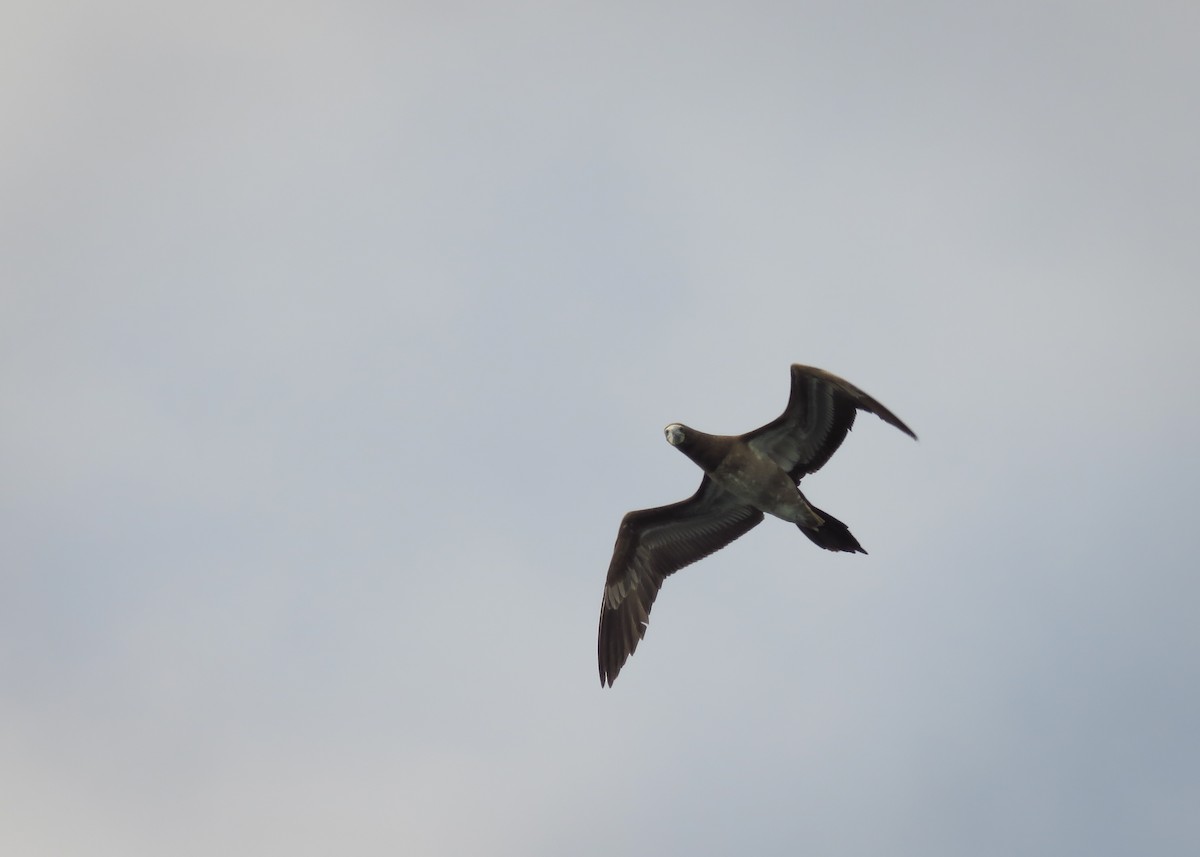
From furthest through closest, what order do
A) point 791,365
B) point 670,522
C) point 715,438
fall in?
point 670,522 < point 715,438 < point 791,365

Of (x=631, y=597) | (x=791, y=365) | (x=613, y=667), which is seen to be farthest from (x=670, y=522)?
(x=791, y=365)

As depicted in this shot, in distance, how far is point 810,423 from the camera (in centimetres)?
1602

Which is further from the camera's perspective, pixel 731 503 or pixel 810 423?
pixel 731 503

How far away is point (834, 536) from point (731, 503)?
1.99 metres

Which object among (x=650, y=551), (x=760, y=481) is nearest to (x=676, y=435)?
(x=760, y=481)

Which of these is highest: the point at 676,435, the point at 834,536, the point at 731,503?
the point at 676,435

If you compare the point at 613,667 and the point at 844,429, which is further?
the point at 613,667

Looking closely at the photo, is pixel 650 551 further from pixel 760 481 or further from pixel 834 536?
pixel 834 536

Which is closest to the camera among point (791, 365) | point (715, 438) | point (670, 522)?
point (791, 365)

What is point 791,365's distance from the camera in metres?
15.4

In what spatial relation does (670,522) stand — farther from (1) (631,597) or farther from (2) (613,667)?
(2) (613,667)

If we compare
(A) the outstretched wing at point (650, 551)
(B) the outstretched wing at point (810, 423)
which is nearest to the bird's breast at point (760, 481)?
(B) the outstretched wing at point (810, 423)

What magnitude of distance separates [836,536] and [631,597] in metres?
3.58

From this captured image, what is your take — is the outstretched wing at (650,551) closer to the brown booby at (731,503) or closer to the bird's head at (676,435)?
the brown booby at (731,503)
